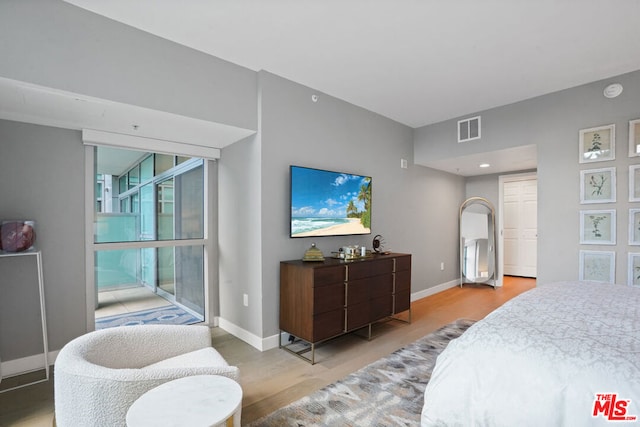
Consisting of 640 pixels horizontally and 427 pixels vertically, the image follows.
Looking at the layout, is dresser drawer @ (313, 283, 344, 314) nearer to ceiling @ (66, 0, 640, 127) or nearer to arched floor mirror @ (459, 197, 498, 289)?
ceiling @ (66, 0, 640, 127)

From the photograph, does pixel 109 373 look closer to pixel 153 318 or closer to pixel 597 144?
pixel 153 318

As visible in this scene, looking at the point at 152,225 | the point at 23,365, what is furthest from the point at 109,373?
the point at 152,225

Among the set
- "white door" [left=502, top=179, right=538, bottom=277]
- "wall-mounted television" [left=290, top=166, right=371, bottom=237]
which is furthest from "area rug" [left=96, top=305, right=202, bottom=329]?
"white door" [left=502, top=179, right=538, bottom=277]

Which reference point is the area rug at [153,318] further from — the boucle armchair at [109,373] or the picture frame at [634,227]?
the picture frame at [634,227]

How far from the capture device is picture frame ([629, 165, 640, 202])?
307 centimetres

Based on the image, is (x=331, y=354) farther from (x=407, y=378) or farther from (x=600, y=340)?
(x=600, y=340)

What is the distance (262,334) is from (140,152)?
2.24m

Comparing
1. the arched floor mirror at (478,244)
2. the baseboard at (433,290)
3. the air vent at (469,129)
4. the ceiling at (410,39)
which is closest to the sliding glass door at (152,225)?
the ceiling at (410,39)

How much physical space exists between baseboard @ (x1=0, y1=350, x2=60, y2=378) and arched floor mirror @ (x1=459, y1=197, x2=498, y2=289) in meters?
5.91

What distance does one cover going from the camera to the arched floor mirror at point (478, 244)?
5730 millimetres

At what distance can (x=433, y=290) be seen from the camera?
17.1 ft

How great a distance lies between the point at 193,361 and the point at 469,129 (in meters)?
4.25

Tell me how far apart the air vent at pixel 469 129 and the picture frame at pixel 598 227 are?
156cm

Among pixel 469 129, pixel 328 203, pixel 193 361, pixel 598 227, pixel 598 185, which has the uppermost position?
pixel 469 129
